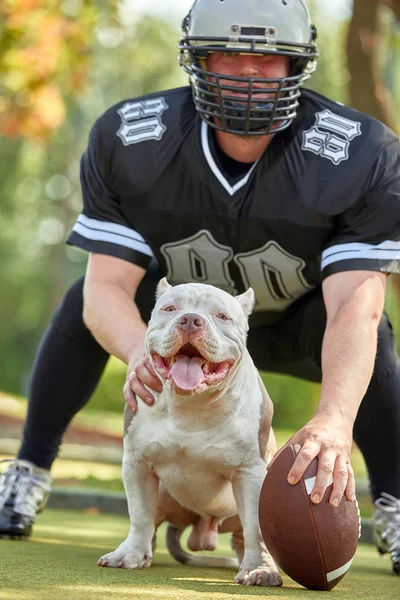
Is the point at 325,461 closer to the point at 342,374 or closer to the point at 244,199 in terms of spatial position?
the point at 342,374

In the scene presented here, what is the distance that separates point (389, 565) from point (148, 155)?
82.8 inches

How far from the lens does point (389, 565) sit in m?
5.07

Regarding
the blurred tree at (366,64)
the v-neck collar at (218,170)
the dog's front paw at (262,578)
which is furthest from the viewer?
the blurred tree at (366,64)

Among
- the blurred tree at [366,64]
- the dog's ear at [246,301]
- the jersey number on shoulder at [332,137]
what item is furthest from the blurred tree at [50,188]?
the dog's ear at [246,301]

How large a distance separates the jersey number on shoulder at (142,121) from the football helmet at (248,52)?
0.88ft

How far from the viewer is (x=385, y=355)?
454cm

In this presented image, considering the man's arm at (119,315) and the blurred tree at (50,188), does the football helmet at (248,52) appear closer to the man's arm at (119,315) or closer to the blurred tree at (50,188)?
the man's arm at (119,315)

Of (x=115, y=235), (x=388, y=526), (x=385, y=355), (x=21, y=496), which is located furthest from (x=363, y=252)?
(x=21, y=496)

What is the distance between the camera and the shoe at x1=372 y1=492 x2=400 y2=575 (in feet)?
14.8

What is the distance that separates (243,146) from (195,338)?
4.28 feet

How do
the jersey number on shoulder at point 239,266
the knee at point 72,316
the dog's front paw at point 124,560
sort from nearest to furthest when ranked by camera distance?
the dog's front paw at point 124,560, the jersey number on shoulder at point 239,266, the knee at point 72,316

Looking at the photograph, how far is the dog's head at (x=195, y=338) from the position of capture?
350cm

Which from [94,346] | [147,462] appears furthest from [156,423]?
[94,346]

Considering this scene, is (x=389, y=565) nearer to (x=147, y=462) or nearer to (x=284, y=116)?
(x=147, y=462)
